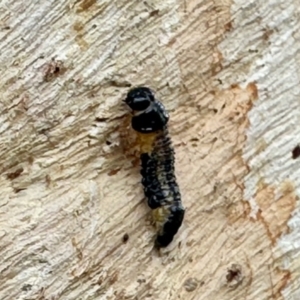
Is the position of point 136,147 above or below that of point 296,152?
above

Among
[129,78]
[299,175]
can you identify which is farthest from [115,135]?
[299,175]

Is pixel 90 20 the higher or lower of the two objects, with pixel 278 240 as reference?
higher

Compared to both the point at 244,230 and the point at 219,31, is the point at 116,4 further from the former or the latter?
the point at 244,230

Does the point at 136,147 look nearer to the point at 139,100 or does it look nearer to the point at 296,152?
the point at 139,100

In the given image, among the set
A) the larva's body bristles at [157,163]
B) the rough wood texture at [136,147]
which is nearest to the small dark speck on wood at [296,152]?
the rough wood texture at [136,147]

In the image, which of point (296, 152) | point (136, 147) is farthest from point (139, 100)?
point (296, 152)

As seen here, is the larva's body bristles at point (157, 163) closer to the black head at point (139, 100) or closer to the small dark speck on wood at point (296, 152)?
the black head at point (139, 100)
